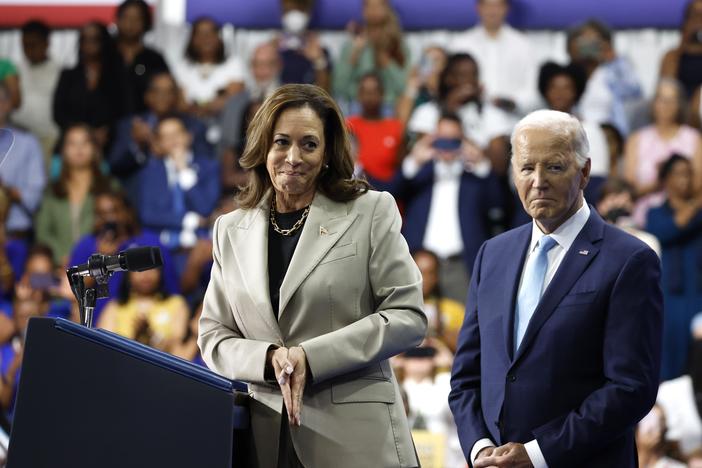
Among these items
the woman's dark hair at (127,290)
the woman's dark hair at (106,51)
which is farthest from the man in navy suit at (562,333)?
the woman's dark hair at (106,51)

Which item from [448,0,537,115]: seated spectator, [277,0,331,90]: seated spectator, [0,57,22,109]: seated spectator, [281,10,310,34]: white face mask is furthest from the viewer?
[0,57,22,109]: seated spectator

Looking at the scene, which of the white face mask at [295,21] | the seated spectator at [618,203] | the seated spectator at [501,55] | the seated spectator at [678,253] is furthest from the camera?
the white face mask at [295,21]

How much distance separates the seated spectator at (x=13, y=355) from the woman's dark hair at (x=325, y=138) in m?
4.75

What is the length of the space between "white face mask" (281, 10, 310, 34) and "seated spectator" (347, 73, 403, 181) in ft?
2.54

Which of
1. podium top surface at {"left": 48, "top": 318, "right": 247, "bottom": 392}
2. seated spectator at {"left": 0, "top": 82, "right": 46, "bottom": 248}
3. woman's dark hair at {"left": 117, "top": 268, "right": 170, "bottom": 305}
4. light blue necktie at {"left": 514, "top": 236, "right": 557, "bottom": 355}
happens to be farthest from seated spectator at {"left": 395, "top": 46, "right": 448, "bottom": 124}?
podium top surface at {"left": 48, "top": 318, "right": 247, "bottom": 392}

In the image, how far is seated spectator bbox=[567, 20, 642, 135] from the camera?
7570 mm

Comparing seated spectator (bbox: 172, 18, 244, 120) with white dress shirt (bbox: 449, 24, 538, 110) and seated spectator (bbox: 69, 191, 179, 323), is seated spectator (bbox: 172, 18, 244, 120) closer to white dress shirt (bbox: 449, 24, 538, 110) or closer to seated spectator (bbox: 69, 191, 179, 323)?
seated spectator (bbox: 69, 191, 179, 323)

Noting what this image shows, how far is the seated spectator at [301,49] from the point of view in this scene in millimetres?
7973

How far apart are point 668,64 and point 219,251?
559cm

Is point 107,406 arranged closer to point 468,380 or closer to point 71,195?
point 468,380

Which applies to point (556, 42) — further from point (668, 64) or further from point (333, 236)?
point (333, 236)

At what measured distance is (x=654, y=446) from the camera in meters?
6.64

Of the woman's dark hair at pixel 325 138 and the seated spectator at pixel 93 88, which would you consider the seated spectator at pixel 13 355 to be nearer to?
the seated spectator at pixel 93 88

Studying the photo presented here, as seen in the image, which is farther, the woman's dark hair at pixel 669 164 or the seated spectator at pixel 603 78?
the seated spectator at pixel 603 78
